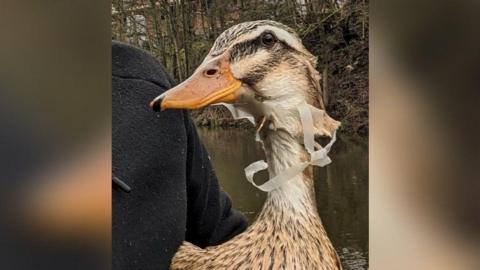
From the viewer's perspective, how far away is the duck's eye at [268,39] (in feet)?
5.23

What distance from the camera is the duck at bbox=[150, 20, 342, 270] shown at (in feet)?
5.11

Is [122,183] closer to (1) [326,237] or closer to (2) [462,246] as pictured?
(1) [326,237]

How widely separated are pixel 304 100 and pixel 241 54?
0.66 feet

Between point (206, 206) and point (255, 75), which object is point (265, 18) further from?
point (206, 206)

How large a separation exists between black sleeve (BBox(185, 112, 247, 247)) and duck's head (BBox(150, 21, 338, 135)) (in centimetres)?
13

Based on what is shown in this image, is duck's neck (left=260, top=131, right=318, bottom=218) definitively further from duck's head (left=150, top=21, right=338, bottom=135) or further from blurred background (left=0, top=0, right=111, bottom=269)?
blurred background (left=0, top=0, right=111, bottom=269)

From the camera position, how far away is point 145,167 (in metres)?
1.58

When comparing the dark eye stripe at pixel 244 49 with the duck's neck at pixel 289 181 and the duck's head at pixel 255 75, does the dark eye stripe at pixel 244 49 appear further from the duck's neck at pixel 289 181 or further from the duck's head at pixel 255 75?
the duck's neck at pixel 289 181

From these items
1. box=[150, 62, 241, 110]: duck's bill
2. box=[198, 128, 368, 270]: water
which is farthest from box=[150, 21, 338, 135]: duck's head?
box=[198, 128, 368, 270]: water

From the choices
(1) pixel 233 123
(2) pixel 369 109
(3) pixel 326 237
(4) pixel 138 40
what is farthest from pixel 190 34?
(3) pixel 326 237

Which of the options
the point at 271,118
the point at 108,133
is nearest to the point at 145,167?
the point at 108,133

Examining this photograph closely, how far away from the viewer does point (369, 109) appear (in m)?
1.68

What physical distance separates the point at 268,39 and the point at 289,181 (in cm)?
37

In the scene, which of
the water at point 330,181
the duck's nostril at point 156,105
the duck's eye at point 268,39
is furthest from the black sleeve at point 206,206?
the duck's eye at point 268,39
